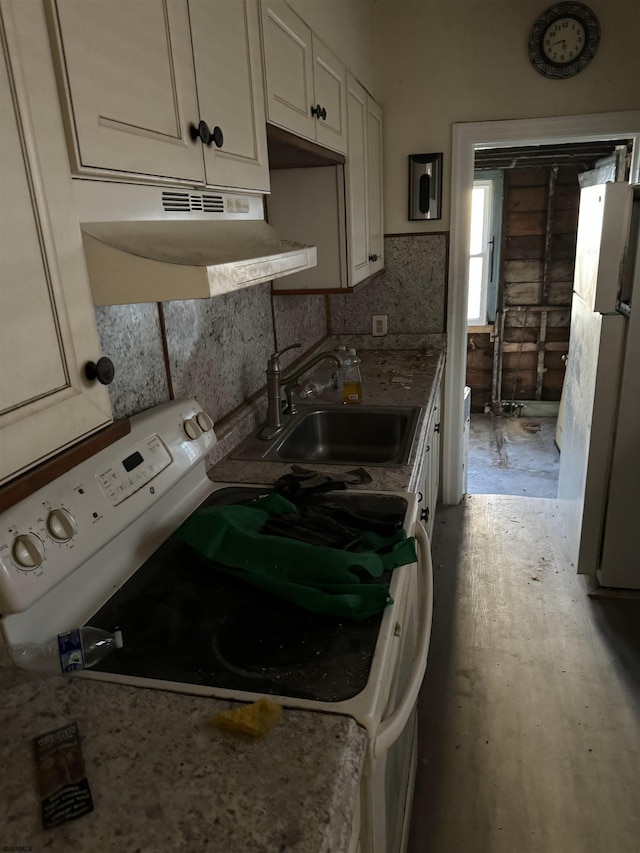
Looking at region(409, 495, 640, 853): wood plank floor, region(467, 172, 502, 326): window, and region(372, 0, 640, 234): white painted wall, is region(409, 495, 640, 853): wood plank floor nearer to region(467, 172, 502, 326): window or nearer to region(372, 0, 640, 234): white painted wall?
region(372, 0, 640, 234): white painted wall

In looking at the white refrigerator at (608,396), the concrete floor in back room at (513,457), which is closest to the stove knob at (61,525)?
the white refrigerator at (608,396)

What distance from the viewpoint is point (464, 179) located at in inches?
A: 119

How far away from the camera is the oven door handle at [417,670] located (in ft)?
2.82

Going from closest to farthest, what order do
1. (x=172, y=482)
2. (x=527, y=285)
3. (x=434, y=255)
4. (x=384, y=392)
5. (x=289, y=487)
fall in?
1. (x=172, y=482)
2. (x=289, y=487)
3. (x=384, y=392)
4. (x=434, y=255)
5. (x=527, y=285)

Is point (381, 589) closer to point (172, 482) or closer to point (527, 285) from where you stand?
point (172, 482)

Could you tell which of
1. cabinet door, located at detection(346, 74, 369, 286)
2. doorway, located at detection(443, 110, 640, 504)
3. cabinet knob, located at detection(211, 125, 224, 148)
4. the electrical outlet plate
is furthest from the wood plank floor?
cabinet knob, located at detection(211, 125, 224, 148)

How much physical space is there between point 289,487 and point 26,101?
3.25 ft

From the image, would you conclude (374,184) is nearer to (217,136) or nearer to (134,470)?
(217,136)

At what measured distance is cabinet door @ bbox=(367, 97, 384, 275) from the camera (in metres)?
2.65

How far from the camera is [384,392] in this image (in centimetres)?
246

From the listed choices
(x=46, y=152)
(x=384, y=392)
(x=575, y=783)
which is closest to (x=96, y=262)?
(x=46, y=152)

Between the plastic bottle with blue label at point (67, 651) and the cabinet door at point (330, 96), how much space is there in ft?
4.94

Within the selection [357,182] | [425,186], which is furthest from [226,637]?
[425,186]

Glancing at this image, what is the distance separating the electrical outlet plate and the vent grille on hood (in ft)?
7.00
